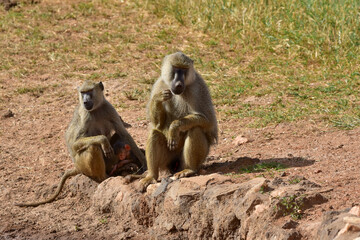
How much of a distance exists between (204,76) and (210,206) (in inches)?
204

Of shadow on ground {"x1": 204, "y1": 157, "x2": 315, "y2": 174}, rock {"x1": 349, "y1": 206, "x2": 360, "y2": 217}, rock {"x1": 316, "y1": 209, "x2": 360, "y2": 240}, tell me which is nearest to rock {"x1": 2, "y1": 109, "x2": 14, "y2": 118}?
shadow on ground {"x1": 204, "y1": 157, "x2": 315, "y2": 174}

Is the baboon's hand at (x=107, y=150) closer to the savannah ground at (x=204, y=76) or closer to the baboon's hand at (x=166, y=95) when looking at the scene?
the savannah ground at (x=204, y=76)

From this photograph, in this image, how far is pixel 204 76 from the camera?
422 inches

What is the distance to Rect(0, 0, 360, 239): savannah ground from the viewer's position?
279 inches

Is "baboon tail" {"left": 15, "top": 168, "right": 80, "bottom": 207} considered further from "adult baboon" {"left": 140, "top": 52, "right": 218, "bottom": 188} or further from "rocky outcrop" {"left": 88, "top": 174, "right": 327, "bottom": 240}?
"adult baboon" {"left": 140, "top": 52, "right": 218, "bottom": 188}

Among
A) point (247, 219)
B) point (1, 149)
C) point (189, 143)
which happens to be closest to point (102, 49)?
point (1, 149)

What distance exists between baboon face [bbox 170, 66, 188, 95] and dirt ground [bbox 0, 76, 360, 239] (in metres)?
1.06

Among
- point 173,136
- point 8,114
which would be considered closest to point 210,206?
point 173,136

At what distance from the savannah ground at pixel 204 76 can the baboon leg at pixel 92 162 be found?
362mm

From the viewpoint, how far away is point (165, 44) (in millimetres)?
12211

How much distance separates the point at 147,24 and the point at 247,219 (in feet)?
27.5

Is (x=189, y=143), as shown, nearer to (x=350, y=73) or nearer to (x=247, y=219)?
(x=247, y=219)

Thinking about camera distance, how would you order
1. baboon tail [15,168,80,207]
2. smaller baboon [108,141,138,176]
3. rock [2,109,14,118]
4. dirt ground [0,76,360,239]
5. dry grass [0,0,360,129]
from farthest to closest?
1. rock [2,109,14,118]
2. dry grass [0,0,360,129]
3. smaller baboon [108,141,138,176]
4. baboon tail [15,168,80,207]
5. dirt ground [0,76,360,239]

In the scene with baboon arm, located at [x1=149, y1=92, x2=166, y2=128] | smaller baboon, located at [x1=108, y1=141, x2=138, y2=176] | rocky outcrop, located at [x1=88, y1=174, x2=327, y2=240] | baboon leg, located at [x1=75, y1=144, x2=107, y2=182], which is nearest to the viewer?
rocky outcrop, located at [x1=88, y1=174, x2=327, y2=240]
